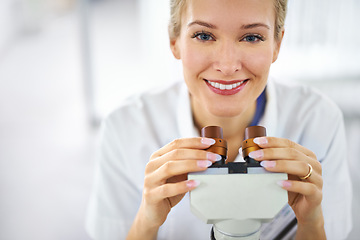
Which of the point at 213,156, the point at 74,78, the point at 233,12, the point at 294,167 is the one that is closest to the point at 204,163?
the point at 213,156

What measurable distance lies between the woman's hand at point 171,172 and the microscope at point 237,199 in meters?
0.02

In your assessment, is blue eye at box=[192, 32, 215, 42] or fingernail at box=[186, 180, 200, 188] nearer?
fingernail at box=[186, 180, 200, 188]

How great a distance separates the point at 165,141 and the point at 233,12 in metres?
0.33

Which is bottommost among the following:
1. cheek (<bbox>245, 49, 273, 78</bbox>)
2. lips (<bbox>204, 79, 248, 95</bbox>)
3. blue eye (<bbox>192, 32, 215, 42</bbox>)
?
lips (<bbox>204, 79, 248, 95</bbox>)

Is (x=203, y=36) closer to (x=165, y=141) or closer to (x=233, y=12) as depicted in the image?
(x=233, y=12)

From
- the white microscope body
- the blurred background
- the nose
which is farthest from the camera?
the blurred background

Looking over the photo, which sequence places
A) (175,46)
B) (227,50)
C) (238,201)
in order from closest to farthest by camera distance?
(238,201)
(227,50)
(175,46)

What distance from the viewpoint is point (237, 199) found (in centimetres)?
48

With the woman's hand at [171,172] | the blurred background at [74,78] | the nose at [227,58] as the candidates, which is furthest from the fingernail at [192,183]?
the blurred background at [74,78]

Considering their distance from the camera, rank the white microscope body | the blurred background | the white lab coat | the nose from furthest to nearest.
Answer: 1. the blurred background
2. the white lab coat
3. the nose
4. the white microscope body

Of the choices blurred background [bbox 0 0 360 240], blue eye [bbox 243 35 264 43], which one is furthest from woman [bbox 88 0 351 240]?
blurred background [bbox 0 0 360 240]

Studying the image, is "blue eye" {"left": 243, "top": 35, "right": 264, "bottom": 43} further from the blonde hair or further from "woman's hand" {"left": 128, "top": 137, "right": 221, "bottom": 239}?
"woman's hand" {"left": 128, "top": 137, "right": 221, "bottom": 239}

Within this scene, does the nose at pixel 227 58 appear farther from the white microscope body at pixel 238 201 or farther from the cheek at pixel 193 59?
the white microscope body at pixel 238 201

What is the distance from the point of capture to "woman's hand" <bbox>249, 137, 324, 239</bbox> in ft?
1.65
